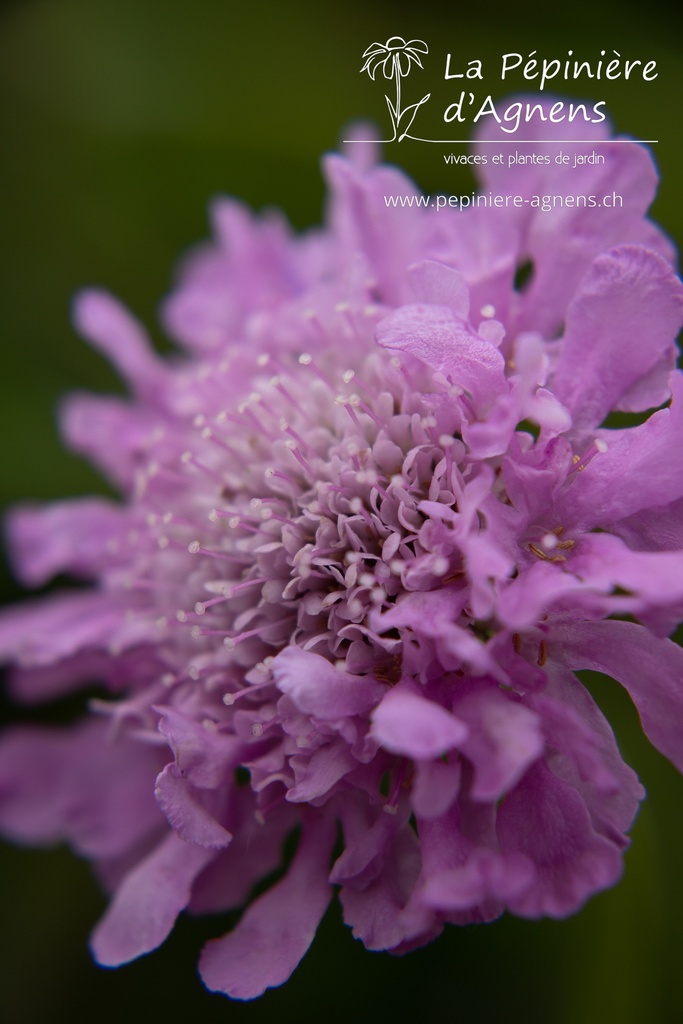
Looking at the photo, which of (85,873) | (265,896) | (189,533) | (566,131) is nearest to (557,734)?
(265,896)

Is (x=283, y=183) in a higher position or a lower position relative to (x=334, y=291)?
higher

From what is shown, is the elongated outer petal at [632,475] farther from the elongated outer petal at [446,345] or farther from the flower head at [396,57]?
the flower head at [396,57]

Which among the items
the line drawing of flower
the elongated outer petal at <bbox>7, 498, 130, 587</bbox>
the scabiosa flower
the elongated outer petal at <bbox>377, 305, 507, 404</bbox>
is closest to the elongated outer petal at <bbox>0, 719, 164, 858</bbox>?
the scabiosa flower

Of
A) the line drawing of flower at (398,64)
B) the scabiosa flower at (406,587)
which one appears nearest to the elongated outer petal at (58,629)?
the scabiosa flower at (406,587)

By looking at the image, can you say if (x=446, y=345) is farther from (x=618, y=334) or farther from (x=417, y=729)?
(x=417, y=729)

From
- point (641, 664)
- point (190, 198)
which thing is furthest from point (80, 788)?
point (190, 198)

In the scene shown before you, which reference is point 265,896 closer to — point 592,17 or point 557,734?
point 557,734
